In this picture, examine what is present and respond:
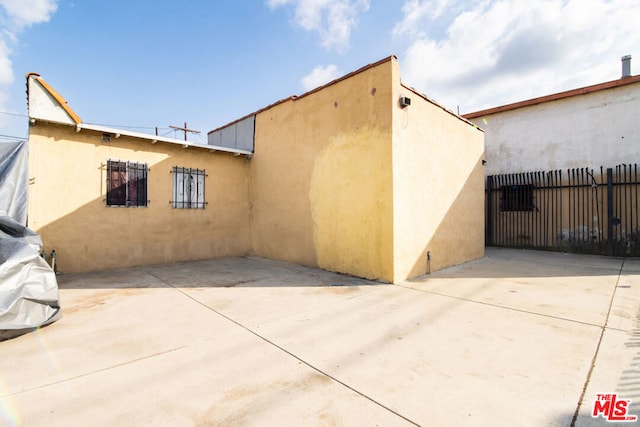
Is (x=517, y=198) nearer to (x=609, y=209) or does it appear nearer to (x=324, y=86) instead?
(x=609, y=209)

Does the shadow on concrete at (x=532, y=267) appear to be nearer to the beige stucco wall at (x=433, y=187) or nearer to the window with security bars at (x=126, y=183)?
the beige stucco wall at (x=433, y=187)

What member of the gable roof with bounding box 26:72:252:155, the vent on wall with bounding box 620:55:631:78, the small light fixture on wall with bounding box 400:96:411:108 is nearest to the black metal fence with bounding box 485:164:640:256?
the vent on wall with bounding box 620:55:631:78

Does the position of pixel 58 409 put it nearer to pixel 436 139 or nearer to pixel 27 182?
pixel 27 182

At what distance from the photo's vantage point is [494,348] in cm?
262

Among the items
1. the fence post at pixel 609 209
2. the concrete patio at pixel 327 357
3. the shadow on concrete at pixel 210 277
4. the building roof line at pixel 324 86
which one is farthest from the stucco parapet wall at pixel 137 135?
the fence post at pixel 609 209

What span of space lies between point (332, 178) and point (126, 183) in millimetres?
4769

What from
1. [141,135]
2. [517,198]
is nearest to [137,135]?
[141,135]

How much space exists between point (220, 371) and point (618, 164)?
1172cm

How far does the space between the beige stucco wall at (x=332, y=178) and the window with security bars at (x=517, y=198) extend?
7.51 m

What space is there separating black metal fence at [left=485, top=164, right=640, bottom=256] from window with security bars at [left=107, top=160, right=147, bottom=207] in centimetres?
1107

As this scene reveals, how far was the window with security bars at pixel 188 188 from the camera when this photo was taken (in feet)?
24.1

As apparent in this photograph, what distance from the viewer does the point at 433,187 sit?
6.09 m

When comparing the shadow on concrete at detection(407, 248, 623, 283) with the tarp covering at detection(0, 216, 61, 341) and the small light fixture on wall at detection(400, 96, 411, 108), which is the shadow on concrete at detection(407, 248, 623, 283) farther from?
the tarp covering at detection(0, 216, 61, 341)

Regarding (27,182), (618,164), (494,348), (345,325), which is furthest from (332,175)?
(618,164)
